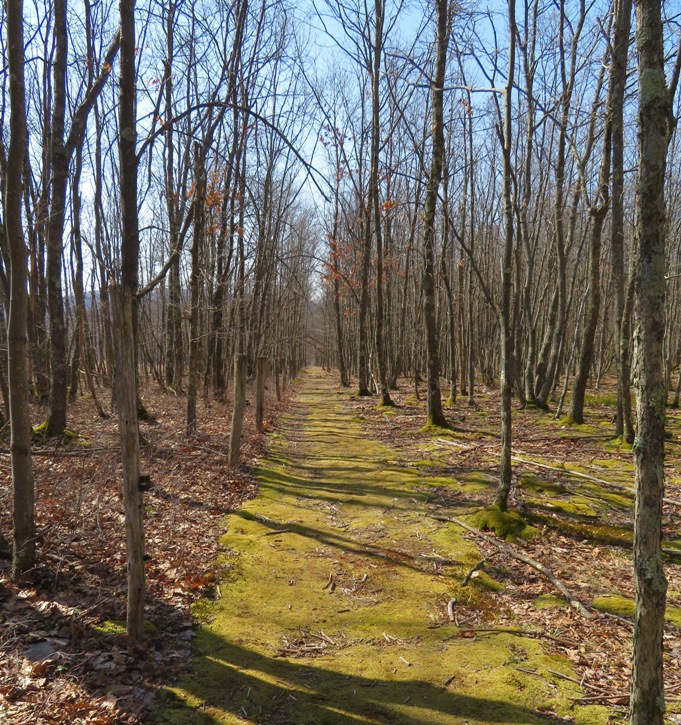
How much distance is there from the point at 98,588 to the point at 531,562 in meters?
4.05

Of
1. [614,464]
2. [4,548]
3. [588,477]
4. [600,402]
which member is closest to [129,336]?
[4,548]

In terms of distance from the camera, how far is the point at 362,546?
586 cm

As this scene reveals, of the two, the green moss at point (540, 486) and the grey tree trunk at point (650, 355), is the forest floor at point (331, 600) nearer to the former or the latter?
the green moss at point (540, 486)

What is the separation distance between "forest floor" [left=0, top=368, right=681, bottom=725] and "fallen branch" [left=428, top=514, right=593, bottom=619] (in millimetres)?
41

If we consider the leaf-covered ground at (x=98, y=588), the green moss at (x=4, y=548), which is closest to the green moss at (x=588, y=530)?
the leaf-covered ground at (x=98, y=588)

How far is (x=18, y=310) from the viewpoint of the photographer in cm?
416

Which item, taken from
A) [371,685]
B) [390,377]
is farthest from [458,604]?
[390,377]

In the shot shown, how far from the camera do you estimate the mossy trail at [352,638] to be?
3.21 m

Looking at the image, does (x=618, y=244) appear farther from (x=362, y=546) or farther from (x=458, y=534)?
(x=362, y=546)

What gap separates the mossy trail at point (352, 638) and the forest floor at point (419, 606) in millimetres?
14

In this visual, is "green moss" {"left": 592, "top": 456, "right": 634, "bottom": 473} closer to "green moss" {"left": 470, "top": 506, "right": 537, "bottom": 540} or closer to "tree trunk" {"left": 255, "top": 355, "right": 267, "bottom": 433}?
"green moss" {"left": 470, "top": 506, "right": 537, "bottom": 540}

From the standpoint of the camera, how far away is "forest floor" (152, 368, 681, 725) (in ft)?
10.7

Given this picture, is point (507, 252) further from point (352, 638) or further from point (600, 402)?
point (600, 402)

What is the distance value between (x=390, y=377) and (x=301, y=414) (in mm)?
10777
